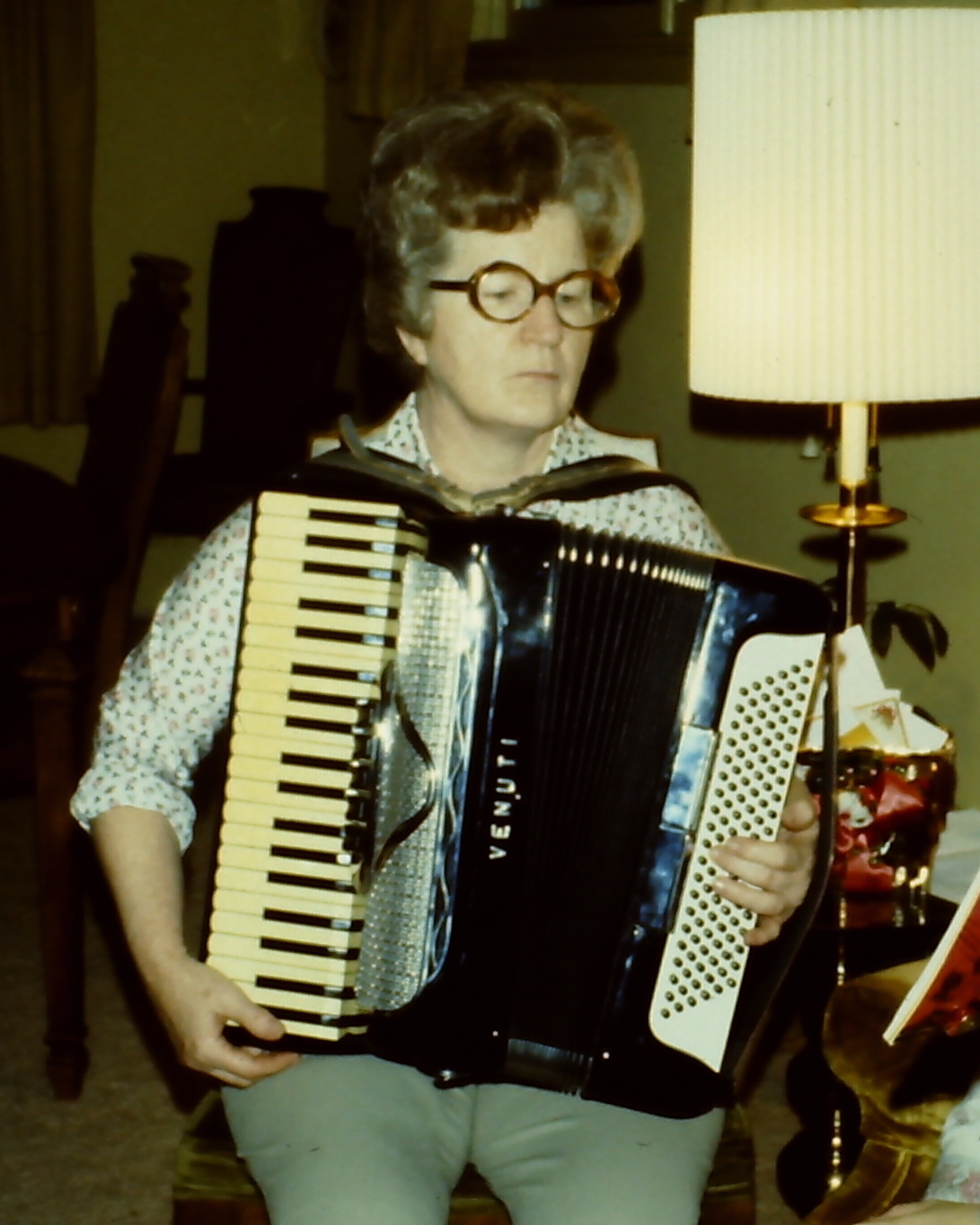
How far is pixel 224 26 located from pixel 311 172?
467 millimetres

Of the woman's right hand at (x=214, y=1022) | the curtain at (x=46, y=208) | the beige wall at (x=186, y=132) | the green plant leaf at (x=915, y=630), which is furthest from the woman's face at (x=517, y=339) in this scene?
the beige wall at (x=186, y=132)

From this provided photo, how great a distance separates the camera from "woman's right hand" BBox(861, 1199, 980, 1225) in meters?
1.12

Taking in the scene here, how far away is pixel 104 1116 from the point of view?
2287 millimetres

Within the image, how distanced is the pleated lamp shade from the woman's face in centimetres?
30

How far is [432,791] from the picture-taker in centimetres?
129

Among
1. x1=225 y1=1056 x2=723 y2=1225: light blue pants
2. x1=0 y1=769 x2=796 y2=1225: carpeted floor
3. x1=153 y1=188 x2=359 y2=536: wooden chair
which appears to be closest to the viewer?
x1=225 y1=1056 x2=723 y2=1225: light blue pants

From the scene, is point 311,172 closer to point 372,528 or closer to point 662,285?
point 662,285

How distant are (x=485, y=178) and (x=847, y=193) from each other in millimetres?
414

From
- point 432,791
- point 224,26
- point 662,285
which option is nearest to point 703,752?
point 432,791

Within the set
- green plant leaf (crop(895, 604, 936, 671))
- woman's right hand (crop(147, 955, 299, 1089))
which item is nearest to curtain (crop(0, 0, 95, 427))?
green plant leaf (crop(895, 604, 936, 671))

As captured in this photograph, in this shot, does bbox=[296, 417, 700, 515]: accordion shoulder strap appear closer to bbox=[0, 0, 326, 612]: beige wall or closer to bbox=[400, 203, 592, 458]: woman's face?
bbox=[400, 203, 592, 458]: woman's face

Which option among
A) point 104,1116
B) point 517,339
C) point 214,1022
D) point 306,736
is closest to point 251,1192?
point 214,1022

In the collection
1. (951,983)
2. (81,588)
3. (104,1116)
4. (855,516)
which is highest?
(855,516)

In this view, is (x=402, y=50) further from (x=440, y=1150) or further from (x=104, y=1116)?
(x=440, y=1150)
